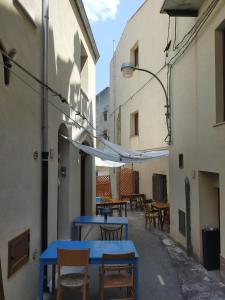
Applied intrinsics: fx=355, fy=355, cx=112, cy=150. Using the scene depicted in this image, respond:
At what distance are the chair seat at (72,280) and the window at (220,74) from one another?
3904mm

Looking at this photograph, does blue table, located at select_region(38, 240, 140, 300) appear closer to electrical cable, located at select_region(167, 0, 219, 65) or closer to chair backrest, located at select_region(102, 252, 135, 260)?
chair backrest, located at select_region(102, 252, 135, 260)

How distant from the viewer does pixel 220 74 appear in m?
6.99

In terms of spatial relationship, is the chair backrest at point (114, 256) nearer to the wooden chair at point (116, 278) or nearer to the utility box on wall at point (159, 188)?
the wooden chair at point (116, 278)

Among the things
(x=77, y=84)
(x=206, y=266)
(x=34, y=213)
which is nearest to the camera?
(x=34, y=213)

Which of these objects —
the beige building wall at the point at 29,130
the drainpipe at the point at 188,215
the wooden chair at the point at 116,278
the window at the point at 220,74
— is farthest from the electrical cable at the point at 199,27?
the wooden chair at the point at 116,278

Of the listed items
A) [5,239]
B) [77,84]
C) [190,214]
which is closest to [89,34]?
[77,84]

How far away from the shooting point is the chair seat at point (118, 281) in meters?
5.22

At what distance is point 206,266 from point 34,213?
4017 mm

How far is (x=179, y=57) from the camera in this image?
32.1 feet

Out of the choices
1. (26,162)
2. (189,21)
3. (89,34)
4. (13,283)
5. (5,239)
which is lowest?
(13,283)

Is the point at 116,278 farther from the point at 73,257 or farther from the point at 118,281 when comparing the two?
the point at 73,257

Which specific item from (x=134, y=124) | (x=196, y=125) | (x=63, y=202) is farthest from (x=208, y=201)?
(x=134, y=124)

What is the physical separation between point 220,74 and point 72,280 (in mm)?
4699

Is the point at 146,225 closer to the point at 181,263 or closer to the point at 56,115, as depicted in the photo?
the point at 181,263
